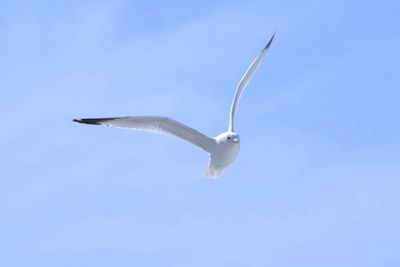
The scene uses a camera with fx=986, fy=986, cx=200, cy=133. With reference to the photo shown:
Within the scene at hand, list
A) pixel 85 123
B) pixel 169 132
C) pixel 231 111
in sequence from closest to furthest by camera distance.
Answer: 1. pixel 85 123
2. pixel 169 132
3. pixel 231 111

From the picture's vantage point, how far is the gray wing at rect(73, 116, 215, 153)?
3111 centimetres

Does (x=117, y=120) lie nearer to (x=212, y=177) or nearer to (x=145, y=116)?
(x=145, y=116)

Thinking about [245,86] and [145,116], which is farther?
[245,86]

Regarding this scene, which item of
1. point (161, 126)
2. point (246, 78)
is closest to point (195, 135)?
point (161, 126)

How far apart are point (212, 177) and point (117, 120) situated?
376 cm

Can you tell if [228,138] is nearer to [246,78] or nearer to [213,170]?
[213,170]

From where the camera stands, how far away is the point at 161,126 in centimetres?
3259

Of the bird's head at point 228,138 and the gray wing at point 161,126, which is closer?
the gray wing at point 161,126

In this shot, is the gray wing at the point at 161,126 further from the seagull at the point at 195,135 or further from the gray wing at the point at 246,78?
the gray wing at the point at 246,78

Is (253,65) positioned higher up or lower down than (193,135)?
higher up

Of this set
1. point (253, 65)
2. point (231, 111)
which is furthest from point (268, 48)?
point (231, 111)

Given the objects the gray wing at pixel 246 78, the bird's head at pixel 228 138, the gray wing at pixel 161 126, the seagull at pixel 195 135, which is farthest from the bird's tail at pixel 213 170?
the gray wing at pixel 246 78

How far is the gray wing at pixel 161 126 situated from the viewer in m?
31.1

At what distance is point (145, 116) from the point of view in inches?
1251
